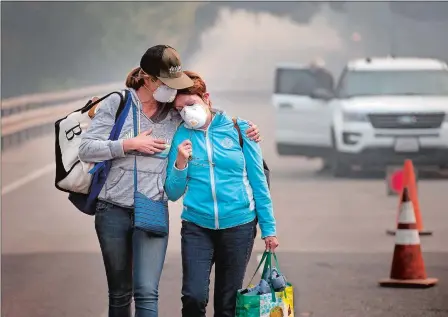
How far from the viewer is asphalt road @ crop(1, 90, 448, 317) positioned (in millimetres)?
10820

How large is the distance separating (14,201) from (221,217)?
9.46 m

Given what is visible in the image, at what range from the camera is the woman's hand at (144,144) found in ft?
24.0

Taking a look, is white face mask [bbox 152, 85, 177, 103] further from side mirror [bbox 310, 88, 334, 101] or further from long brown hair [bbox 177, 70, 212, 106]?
side mirror [bbox 310, 88, 334, 101]

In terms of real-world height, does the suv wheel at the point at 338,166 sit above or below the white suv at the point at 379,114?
below

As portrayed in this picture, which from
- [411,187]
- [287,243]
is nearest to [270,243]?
[287,243]

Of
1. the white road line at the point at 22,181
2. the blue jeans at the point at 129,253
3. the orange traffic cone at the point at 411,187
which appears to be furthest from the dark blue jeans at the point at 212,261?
the white road line at the point at 22,181

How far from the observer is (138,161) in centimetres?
742

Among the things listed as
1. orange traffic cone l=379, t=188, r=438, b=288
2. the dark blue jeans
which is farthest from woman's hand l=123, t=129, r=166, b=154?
orange traffic cone l=379, t=188, r=438, b=288

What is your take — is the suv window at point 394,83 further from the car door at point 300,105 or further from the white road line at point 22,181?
the white road line at point 22,181

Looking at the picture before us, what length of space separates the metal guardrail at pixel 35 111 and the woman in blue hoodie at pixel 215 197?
9257 millimetres

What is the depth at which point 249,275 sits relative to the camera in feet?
40.7

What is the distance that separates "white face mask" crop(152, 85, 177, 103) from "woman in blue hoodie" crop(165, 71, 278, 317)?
5 cm

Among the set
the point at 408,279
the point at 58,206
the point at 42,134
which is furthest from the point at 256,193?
the point at 42,134

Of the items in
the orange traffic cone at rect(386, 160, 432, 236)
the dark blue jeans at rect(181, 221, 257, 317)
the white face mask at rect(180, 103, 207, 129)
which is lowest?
the dark blue jeans at rect(181, 221, 257, 317)
